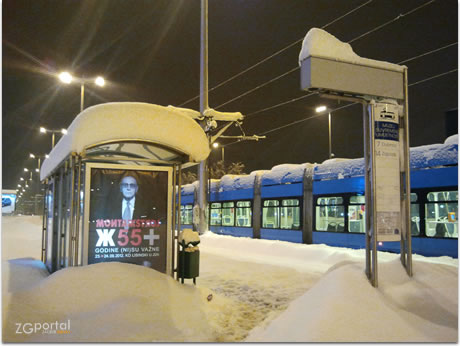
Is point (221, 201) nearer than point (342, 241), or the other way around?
point (342, 241)

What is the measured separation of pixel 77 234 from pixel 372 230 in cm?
443

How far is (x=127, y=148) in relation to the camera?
7570 millimetres

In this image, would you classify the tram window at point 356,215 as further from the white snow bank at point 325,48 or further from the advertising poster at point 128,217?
the white snow bank at point 325,48

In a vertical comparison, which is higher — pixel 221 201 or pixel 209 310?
pixel 221 201

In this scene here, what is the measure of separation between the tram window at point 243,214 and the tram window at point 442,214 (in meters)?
8.89

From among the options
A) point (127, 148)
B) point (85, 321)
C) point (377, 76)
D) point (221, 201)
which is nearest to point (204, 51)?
point (221, 201)

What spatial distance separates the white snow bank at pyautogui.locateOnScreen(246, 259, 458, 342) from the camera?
435cm

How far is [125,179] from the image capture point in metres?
7.34

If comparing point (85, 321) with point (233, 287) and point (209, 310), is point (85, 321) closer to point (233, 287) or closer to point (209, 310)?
point (209, 310)

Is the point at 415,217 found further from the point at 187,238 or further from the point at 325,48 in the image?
the point at 325,48

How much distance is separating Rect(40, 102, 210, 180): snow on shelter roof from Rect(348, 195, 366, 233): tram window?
8.10 m

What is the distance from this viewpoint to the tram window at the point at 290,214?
16438 millimetres

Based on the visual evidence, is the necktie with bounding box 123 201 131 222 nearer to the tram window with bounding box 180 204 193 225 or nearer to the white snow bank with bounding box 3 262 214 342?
the white snow bank with bounding box 3 262 214 342
